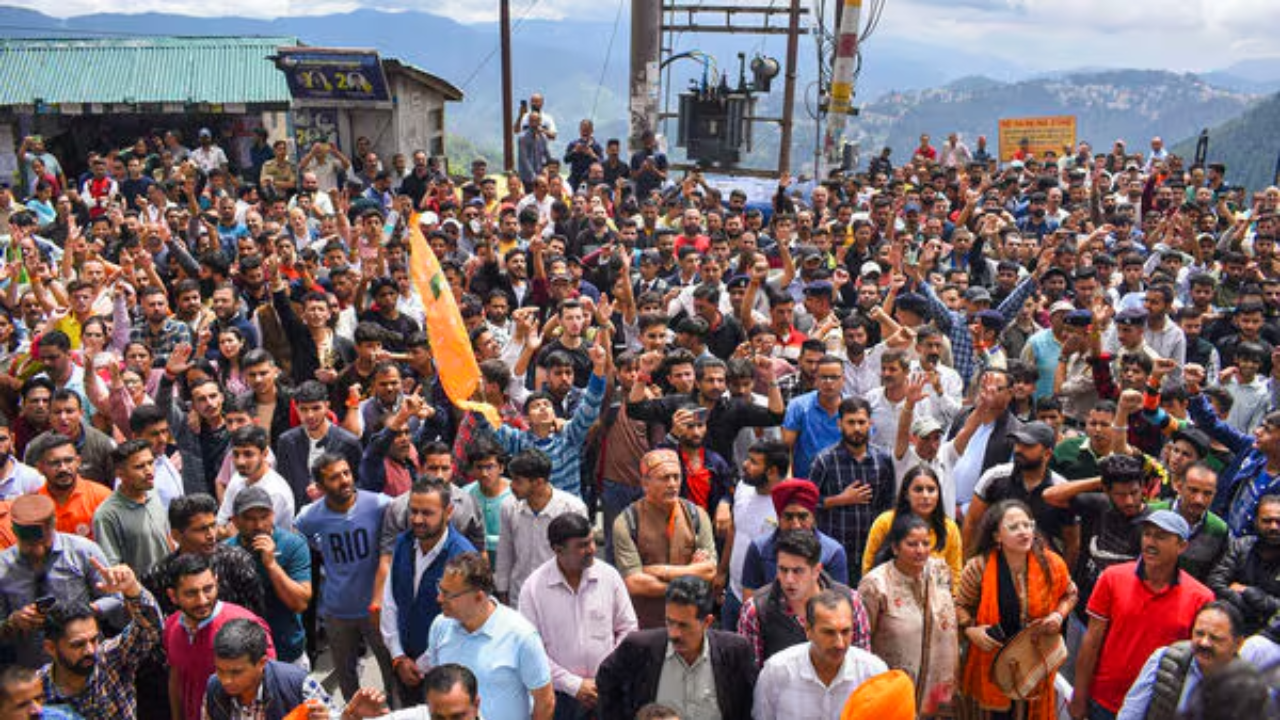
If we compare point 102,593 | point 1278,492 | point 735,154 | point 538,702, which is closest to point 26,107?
point 735,154

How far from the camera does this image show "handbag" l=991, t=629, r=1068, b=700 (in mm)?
4473

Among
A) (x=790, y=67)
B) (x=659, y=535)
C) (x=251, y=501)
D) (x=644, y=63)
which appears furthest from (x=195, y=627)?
(x=790, y=67)

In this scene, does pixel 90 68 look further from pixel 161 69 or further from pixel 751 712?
pixel 751 712

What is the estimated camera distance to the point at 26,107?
18.6 metres

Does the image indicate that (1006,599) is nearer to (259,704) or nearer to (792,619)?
(792,619)

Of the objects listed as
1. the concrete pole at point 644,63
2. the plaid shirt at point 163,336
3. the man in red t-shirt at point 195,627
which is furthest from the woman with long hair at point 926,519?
the concrete pole at point 644,63

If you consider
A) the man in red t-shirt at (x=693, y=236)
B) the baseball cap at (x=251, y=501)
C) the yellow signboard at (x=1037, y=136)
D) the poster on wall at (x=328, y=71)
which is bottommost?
the baseball cap at (x=251, y=501)

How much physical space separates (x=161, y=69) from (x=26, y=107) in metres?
3.57

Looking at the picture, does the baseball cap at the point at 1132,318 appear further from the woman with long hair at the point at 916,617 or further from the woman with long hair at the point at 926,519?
the woman with long hair at the point at 916,617

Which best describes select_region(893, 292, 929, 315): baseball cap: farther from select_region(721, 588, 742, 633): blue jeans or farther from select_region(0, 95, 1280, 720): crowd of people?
select_region(721, 588, 742, 633): blue jeans

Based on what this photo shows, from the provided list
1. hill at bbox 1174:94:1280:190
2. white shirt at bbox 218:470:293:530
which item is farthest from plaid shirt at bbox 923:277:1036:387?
hill at bbox 1174:94:1280:190

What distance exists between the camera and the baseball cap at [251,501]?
185 inches

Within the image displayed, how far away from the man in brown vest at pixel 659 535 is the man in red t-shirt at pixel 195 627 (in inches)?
67.2

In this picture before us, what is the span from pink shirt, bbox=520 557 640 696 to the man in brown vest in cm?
38
